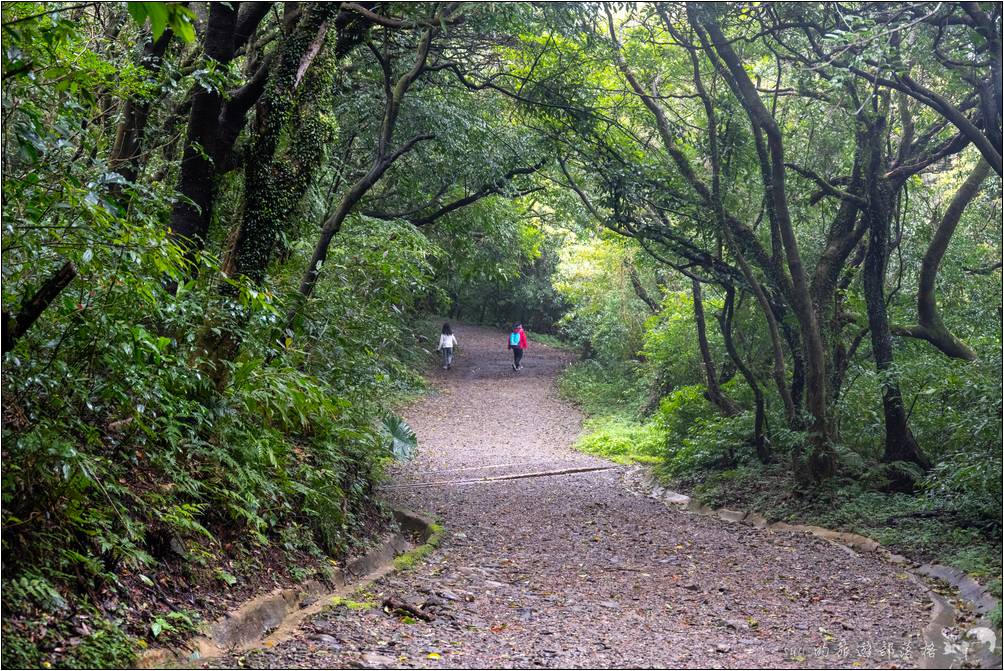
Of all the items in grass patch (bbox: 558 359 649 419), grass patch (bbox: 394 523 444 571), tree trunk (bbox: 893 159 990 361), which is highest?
tree trunk (bbox: 893 159 990 361)

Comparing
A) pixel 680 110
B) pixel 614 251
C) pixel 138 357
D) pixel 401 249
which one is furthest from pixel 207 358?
pixel 614 251

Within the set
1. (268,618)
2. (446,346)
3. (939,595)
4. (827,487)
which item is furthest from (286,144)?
(446,346)

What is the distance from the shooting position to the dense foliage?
13.1 ft

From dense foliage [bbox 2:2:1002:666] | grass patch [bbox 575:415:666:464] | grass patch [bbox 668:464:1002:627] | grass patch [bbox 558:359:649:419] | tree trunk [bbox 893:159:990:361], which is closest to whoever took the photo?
dense foliage [bbox 2:2:1002:666]

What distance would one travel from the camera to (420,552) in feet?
25.6

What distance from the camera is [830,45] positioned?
10.0 metres

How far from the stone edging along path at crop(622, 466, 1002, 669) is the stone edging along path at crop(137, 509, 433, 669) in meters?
3.79

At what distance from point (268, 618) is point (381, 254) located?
437 centimetres

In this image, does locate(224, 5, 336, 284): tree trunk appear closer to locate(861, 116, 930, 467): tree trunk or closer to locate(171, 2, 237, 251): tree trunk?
locate(171, 2, 237, 251): tree trunk

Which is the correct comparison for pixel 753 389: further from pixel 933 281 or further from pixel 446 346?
pixel 446 346

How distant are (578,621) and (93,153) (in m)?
4.59

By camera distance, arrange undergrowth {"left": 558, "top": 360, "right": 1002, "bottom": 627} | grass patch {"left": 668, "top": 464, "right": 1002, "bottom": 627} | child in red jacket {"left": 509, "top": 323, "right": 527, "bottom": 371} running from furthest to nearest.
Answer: child in red jacket {"left": 509, "top": 323, "right": 527, "bottom": 371} → undergrowth {"left": 558, "top": 360, "right": 1002, "bottom": 627} → grass patch {"left": 668, "top": 464, "right": 1002, "bottom": 627}

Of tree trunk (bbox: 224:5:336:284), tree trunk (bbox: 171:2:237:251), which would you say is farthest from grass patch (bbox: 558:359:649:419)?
tree trunk (bbox: 171:2:237:251)

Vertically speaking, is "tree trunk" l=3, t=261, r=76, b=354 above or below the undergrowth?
above
